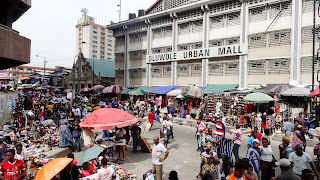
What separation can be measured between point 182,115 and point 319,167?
47.1ft

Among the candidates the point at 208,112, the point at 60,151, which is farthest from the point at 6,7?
the point at 208,112

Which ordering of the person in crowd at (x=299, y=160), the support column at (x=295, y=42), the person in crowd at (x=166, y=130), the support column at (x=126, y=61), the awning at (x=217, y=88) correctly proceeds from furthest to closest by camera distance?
1. the support column at (x=126, y=61)
2. the awning at (x=217, y=88)
3. the support column at (x=295, y=42)
4. the person in crowd at (x=166, y=130)
5. the person in crowd at (x=299, y=160)

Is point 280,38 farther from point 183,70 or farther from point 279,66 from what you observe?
point 183,70

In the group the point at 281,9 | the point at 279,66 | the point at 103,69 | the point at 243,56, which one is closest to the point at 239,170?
the point at 279,66

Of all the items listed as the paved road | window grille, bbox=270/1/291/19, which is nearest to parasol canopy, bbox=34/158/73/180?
the paved road

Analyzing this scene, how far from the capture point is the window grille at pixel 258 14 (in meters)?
23.3

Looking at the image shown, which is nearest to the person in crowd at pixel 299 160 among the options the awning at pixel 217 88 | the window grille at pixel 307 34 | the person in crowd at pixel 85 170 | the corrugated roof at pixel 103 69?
the person in crowd at pixel 85 170

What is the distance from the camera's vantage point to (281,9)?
72.9 feet

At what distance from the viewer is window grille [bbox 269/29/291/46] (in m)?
21.9

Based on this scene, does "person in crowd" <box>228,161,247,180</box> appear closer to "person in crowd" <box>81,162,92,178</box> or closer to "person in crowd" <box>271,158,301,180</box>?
"person in crowd" <box>271,158,301,180</box>

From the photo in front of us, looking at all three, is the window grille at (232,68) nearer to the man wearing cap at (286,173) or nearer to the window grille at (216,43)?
the window grille at (216,43)

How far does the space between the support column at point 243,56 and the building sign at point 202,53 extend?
2.45 ft

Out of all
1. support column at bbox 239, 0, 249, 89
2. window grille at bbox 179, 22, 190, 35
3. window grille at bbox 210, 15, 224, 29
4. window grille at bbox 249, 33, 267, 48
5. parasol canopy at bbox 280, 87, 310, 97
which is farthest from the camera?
window grille at bbox 179, 22, 190, 35

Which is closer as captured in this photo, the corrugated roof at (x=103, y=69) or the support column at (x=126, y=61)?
the support column at (x=126, y=61)
